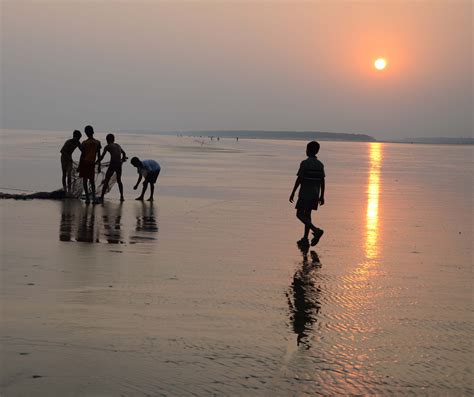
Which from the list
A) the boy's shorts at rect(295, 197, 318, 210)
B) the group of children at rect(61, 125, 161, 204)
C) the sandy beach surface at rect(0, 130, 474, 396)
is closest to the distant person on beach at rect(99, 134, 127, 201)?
the group of children at rect(61, 125, 161, 204)

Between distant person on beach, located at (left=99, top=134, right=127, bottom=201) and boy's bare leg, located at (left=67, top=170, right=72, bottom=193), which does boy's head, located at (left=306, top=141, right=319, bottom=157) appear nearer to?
distant person on beach, located at (left=99, top=134, right=127, bottom=201)

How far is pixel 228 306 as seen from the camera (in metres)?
7.14

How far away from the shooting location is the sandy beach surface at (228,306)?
16.6 feet

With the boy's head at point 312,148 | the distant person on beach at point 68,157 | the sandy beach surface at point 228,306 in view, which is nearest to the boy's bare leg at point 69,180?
the distant person on beach at point 68,157

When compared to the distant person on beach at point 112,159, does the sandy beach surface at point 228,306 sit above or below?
below

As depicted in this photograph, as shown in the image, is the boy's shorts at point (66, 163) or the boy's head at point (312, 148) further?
the boy's shorts at point (66, 163)

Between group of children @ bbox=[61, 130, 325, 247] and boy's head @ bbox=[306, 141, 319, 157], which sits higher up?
boy's head @ bbox=[306, 141, 319, 157]

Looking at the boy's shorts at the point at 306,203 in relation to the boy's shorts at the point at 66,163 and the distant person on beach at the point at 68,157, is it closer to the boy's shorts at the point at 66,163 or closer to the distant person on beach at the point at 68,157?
the distant person on beach at the point at 68,157

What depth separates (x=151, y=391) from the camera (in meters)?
4.75

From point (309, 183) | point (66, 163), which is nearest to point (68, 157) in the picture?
point (66, 163)

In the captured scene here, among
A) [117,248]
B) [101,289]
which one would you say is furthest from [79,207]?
[101,289]

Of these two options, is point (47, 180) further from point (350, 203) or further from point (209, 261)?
point (209, 261)

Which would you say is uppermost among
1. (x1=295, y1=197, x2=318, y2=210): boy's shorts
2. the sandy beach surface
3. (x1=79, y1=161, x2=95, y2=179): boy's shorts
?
(x1=79, y1=161, x2=95, y2=179): boy's shorts

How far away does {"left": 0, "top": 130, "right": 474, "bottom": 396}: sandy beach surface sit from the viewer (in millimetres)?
5059
